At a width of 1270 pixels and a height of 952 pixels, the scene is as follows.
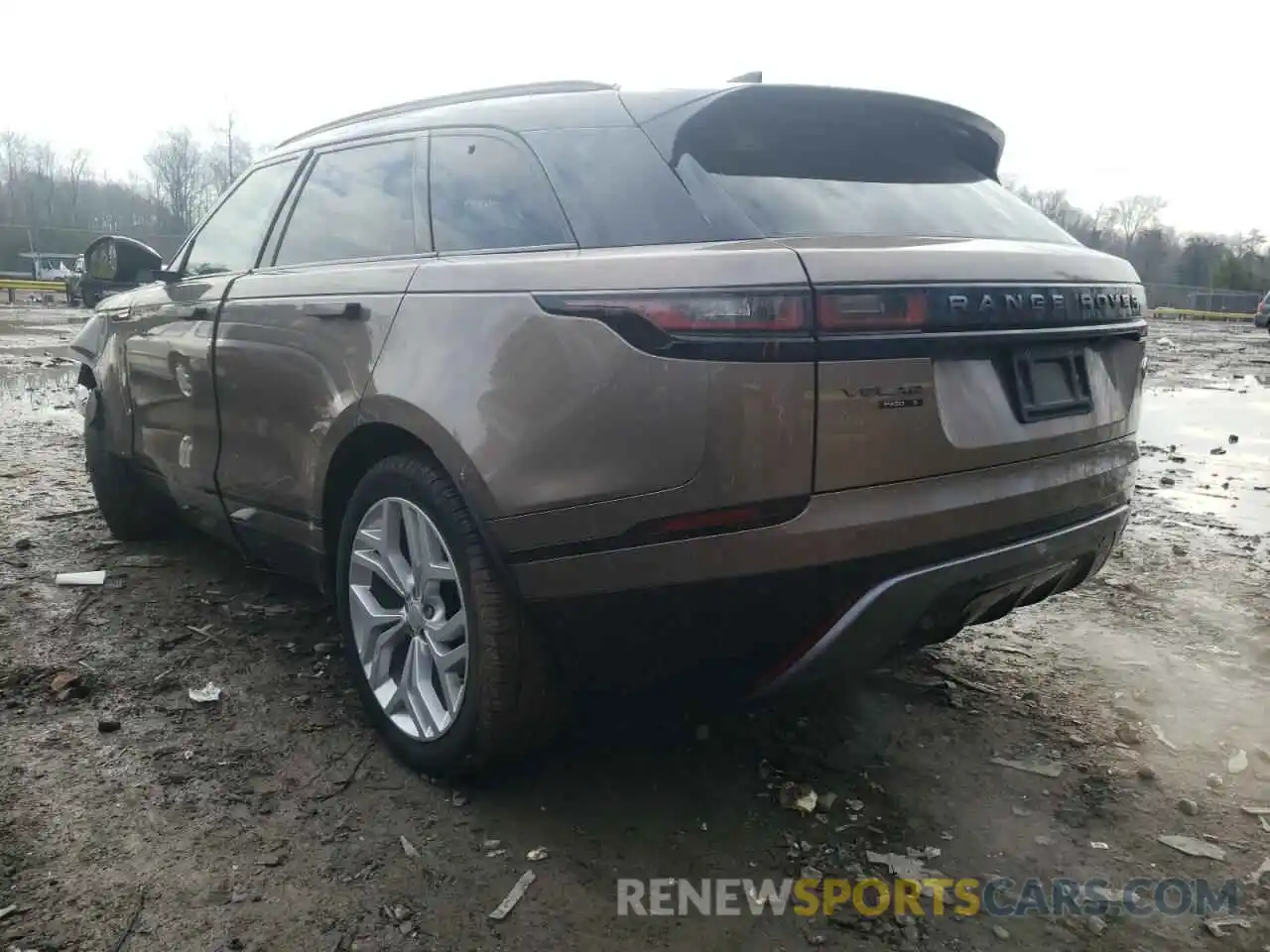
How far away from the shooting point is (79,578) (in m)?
4.19

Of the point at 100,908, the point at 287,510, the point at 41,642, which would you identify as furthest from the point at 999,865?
the point at 41,642

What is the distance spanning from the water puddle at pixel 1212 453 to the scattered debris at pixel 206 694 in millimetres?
5004

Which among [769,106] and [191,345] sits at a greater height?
[769,106]

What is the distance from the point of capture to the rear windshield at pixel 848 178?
2305 mm

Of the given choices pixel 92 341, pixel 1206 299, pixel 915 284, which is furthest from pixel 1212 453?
pixel 1206 299

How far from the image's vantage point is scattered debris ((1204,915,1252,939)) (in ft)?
7.06

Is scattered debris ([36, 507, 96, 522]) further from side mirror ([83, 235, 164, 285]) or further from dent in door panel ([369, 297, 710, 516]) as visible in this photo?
dent in door panel ([369, 297, 710, 516])

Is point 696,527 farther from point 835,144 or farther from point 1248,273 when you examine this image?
point 1248,273

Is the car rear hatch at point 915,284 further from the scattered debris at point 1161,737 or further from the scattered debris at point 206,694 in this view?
the scattered debris at point 206,694

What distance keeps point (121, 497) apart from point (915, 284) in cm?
389

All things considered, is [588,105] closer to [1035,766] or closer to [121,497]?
[1035,766]

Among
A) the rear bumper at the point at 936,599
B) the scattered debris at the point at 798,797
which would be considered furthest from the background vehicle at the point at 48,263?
the rear bumper at the point at 936,599

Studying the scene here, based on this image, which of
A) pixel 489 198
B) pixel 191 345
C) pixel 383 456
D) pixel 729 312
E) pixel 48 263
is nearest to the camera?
pixel 729 312

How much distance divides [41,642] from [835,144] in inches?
120
